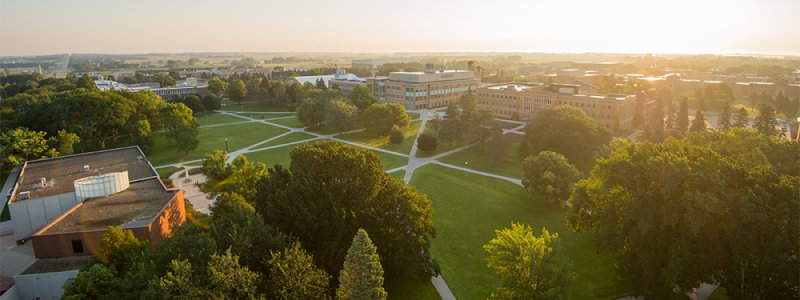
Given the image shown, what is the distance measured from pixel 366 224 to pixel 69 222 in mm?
18820

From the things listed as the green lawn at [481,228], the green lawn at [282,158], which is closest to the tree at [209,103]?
the green lawn at [282,158]

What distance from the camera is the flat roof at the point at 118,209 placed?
27.8 meters

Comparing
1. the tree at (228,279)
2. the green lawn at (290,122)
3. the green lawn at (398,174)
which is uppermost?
the tree at (228,279)

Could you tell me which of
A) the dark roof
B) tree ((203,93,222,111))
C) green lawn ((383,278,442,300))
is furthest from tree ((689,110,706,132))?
tree ((203,93,222,111))

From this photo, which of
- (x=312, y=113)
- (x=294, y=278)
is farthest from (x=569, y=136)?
(x=312, y=113)

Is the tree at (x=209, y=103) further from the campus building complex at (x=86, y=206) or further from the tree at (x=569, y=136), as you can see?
the tree at (x=569, y=136)

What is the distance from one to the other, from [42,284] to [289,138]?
156 feet

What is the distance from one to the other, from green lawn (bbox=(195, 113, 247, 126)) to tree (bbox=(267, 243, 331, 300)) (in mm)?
72255

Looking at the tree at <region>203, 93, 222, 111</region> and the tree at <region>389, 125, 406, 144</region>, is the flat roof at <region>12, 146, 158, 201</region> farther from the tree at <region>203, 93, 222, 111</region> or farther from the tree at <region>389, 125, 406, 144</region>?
the tree at <region>203, 93, 222, 111</region>

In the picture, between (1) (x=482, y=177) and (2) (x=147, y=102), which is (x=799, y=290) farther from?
(2) (x=147, y=102)

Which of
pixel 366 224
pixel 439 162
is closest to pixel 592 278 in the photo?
pixel 366 224

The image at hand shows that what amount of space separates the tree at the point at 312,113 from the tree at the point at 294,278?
56.8 m

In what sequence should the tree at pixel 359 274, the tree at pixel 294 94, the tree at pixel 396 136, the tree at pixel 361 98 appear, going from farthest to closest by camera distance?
the tree at pixel 294 94, the tree at pixel 361 98, the tree at pixel 396 136, the tree at pixel 359 274

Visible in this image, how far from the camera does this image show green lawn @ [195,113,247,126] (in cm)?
8644
